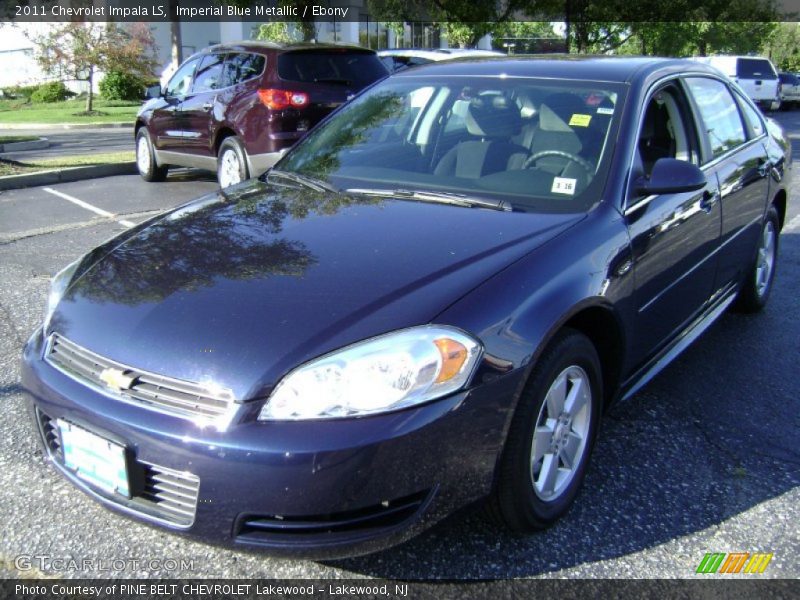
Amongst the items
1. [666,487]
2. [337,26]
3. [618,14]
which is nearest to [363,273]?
[666,487]

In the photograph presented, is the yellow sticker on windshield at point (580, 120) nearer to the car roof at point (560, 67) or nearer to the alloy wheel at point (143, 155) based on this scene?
the car roof at point (560, 67)

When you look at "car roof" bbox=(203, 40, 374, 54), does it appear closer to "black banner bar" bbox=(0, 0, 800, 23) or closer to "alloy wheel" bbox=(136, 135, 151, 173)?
"alloy wheel" bbox=(136, 135, 151, 173)

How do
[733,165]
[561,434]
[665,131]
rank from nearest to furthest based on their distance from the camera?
1. [561,434]
2. [665,131]
3. [733,165]

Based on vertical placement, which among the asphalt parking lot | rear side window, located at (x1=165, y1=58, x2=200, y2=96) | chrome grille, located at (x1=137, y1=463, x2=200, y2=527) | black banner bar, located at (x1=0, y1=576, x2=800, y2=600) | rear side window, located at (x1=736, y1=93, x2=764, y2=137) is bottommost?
black banner bar, located at (x1=0, y1=576, x2=800, y2=600)

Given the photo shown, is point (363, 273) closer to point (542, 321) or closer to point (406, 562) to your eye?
point (542, 321)

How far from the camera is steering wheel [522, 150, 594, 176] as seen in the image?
10.4 feet

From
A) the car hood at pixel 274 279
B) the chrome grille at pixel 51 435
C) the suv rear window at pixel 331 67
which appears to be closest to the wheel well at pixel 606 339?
the car hood at pixel 274 279

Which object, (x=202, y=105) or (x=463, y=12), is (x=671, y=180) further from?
(x=463, y=12)

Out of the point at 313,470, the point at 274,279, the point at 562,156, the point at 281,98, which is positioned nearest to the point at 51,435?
the point at 274,279

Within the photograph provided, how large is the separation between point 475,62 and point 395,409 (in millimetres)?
2378

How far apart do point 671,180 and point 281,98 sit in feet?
19.4

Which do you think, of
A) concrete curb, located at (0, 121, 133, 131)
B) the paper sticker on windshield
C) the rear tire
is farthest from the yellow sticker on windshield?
concrete curb, located at (0, 121, 133, 131)

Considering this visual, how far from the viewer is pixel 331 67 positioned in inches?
350

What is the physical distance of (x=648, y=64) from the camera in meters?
3.67
